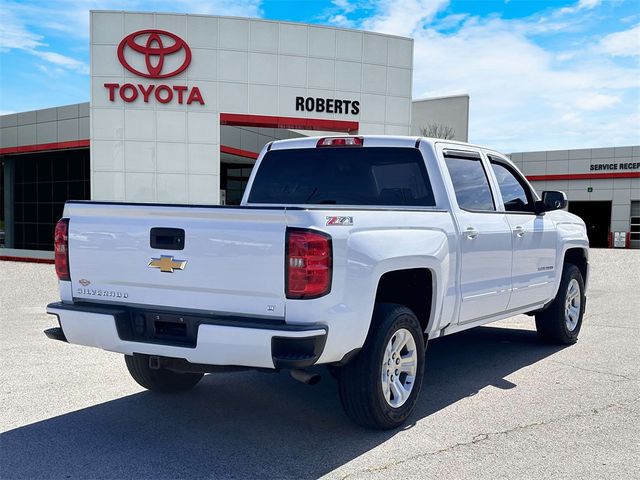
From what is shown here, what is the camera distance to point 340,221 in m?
3.81

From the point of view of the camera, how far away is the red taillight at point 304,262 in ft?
11.9

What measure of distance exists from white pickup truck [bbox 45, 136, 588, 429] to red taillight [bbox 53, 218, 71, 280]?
0.04 feet

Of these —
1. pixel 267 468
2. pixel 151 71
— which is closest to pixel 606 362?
pixel 267 468

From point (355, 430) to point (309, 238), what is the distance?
164 centimetres

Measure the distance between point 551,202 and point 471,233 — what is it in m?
1.70

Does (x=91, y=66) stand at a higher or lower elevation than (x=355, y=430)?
higher

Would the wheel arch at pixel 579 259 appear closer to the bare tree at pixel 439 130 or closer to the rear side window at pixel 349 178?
the rear side window at pixel 349 178

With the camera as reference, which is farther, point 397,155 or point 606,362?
point 606,362

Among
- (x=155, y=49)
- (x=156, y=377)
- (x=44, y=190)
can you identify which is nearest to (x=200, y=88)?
(x=155, y=49)

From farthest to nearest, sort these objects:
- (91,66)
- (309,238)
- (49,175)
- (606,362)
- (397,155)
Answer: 1. (49,175)
2. (91,66)
3. (606,362)
4. (397,155)
5. (309,238)

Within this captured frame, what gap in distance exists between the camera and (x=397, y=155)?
538cm

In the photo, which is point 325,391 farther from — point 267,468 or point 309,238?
point 309,238

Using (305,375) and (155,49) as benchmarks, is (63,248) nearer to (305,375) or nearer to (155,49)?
(305,375)

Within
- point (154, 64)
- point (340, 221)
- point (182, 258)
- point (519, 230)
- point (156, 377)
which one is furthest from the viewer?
point (154, 64)
